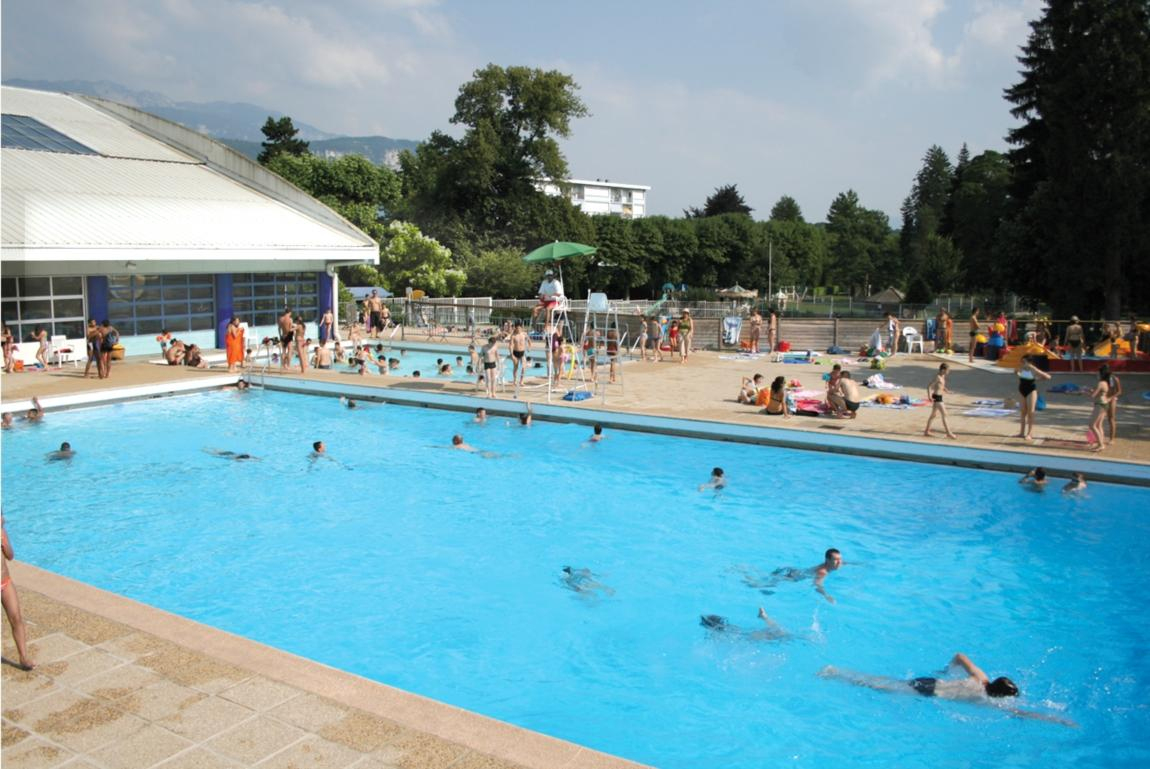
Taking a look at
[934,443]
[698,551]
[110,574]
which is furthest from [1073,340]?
[110,574]

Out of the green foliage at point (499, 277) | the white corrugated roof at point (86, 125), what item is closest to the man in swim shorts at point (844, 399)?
the white corrugated roof at point (86, 125)

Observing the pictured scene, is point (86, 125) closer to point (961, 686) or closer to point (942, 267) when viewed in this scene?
point (961, 686)

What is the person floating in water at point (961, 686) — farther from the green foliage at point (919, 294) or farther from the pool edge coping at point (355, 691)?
the green foliage at point (919, 294)

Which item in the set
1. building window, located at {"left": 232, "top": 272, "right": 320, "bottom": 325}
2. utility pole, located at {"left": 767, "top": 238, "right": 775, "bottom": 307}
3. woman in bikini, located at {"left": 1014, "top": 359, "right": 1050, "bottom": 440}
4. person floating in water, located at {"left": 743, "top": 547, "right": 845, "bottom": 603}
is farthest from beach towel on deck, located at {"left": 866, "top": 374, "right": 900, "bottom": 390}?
utility pole, located at {"left": 767, "top": 238, "right": 775, "bottom": 307}

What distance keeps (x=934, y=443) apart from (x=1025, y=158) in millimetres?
26762

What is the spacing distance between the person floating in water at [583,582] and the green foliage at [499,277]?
3882 centimetres

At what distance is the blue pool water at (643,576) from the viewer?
739cm

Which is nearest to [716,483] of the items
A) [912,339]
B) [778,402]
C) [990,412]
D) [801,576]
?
[801,576]

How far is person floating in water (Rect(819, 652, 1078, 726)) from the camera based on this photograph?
7.32 metres

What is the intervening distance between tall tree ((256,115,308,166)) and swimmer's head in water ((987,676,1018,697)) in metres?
65.8

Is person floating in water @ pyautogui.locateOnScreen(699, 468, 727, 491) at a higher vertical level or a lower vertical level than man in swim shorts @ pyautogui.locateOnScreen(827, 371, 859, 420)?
lower

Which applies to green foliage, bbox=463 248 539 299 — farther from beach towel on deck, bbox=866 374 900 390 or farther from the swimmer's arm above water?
the swimmer's arm above water

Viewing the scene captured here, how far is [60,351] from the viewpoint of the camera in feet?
74.6

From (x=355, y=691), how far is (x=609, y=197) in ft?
401
